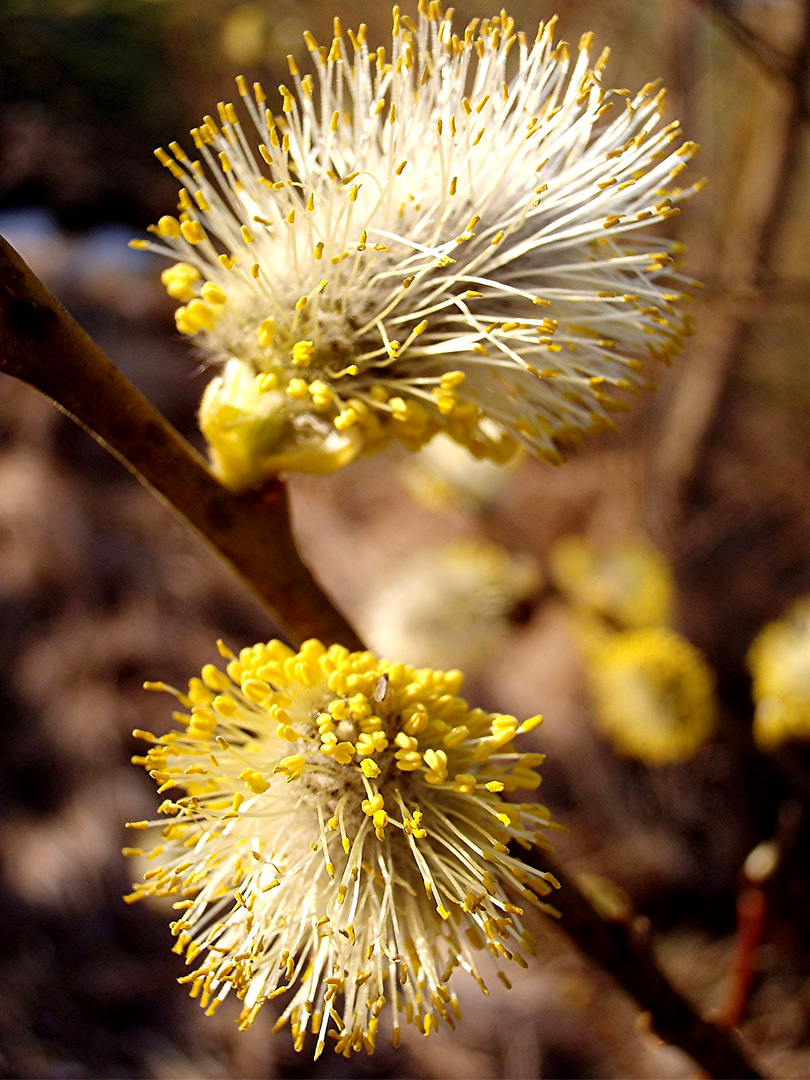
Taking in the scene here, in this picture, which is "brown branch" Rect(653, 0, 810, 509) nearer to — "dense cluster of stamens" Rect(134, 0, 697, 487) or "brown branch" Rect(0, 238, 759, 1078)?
"dense cluster of stamens" Rect(134, 0, 697, 487)

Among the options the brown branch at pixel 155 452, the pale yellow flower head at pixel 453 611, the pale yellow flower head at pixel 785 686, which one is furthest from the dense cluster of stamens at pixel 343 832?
the pale yellow flower head at pixel 453 611

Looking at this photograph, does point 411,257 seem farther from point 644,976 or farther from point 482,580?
point 482,580

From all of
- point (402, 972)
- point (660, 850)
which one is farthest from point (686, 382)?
point (402, 972)

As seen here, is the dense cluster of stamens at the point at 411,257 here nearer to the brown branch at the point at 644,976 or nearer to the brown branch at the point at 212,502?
the brown branch at the point at 212,502

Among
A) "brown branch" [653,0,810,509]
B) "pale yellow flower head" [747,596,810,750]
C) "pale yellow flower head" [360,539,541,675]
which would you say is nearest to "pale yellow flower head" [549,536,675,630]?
"pale yellow flower head" [360,539,541,675]

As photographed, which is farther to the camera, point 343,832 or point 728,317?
point 728,317

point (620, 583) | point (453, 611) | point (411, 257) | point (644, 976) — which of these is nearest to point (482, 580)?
point (453, 611)
